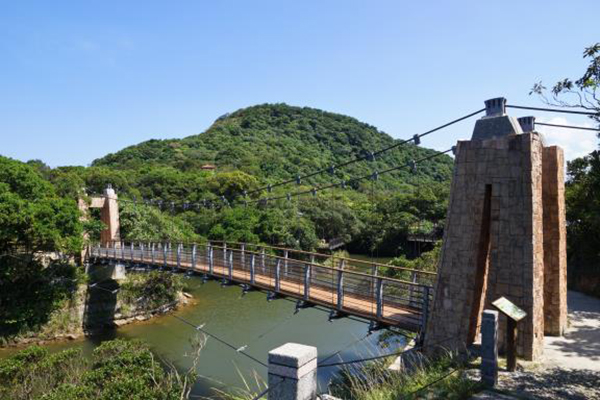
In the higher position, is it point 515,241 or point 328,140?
point 328,140

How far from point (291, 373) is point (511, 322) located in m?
2.58

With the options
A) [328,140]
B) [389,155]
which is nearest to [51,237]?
[389,155]

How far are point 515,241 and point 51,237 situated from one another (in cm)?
1038

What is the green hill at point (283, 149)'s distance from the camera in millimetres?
36781

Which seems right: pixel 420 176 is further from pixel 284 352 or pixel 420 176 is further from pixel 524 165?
pixel 284 352

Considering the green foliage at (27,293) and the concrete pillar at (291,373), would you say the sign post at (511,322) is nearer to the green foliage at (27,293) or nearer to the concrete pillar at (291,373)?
the concrete pillar at (291,373)

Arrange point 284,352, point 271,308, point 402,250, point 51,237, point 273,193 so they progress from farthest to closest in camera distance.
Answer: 1. point 273,193
2. point 402,250
3. point 271,308
4. point 51,237
5. point 284,352

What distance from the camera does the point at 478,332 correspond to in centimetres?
508

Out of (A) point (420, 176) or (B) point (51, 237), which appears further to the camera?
(A) point (420, 176)

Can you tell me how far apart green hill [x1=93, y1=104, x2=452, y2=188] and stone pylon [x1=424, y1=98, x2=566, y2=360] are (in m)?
25.7

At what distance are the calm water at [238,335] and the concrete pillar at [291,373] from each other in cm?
585

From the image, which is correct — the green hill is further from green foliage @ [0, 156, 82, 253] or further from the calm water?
green foliage @ [0, 156, 82, 253]

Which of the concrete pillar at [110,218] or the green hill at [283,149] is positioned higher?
the green hill at [283,149]

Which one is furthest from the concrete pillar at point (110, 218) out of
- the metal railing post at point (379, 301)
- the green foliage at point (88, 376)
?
the metal railing post at point (379, 301)
